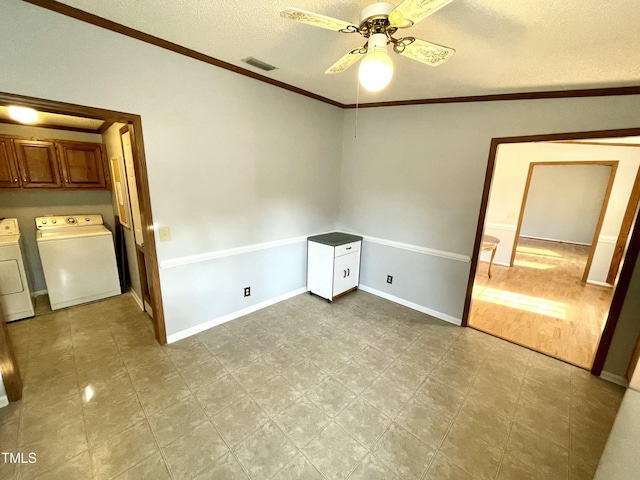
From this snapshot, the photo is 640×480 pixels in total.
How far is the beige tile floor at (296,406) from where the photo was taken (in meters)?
1.52

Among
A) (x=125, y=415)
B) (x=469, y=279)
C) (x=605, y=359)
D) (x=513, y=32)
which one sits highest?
(x=513, y=32)

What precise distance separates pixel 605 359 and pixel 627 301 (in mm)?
552

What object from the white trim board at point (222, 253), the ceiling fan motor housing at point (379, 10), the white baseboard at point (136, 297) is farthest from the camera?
the white baseboard at point (136, 297)

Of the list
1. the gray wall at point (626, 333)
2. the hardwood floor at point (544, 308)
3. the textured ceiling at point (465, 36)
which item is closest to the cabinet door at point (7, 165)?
the textured ceiling at point (465, 36)

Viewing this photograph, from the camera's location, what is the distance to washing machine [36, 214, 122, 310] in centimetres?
299

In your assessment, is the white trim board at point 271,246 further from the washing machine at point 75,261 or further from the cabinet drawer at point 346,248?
the washing machine at point 75,261

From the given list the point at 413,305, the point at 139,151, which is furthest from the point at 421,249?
the point at 139,151

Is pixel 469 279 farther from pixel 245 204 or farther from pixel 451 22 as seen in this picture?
pixel 245 204

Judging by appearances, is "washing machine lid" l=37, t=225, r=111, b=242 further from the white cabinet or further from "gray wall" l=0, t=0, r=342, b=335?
the white cabinet

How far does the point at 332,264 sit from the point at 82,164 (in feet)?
11.8

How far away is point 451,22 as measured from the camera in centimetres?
147

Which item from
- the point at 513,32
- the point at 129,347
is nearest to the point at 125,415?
the point at 129,347

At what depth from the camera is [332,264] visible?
3.37m

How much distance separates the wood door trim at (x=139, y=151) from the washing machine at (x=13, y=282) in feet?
5.63
